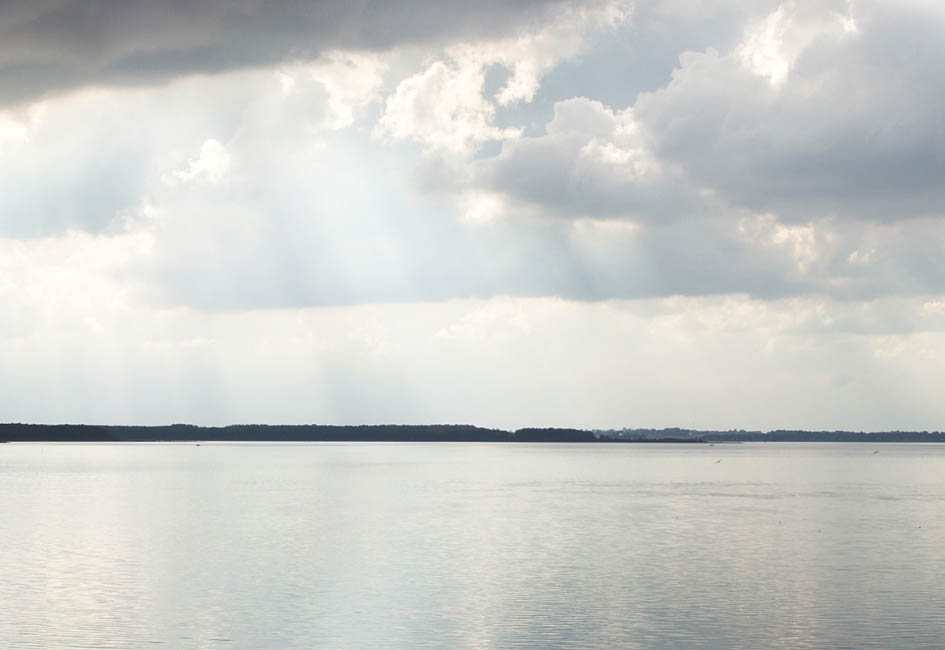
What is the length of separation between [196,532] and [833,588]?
3756 centimetres

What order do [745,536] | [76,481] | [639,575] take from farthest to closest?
[76,481] → [745,536] → [639,575]

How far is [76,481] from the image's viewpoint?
441ft

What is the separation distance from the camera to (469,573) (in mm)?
49219

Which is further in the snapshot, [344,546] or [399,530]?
[399,530]

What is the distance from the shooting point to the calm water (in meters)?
36.0

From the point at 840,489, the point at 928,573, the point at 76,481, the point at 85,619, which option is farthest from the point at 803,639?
the point at 76,481

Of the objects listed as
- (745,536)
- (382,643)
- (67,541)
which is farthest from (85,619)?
(745,536)

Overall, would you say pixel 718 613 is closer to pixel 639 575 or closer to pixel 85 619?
pixel 639 575

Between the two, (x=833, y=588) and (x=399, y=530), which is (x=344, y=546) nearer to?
(x=399, y=530)

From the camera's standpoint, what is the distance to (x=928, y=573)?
1960 inches

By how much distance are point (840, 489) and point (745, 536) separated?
60498 millimetres

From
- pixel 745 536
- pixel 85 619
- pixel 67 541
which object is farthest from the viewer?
pixel 745 536

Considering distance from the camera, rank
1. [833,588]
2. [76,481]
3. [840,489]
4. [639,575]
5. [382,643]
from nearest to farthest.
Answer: [382,643], [833,588], [639,575], [840,489], [76,481]

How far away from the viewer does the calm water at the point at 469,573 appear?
36.0 meters
